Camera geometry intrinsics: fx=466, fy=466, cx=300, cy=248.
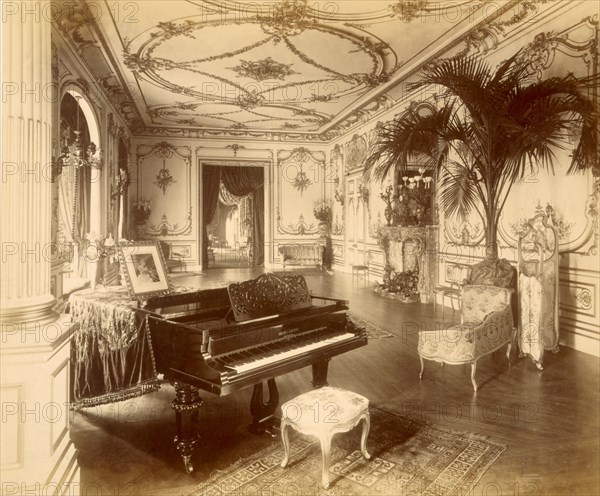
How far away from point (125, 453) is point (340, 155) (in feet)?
33.2

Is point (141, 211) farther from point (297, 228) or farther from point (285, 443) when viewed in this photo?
point (285, 443)

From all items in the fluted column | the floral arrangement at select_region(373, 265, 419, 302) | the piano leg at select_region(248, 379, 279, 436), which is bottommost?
the piano leg at select_region(248, 379, 279, 436)

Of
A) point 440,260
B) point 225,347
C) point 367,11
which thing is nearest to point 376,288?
point 440,260

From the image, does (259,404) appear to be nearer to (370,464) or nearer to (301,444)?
(301,444)

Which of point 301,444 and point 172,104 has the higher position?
point 172,104

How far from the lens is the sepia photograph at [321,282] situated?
2.11 metres

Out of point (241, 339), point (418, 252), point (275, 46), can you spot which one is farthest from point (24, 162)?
point (418, 252)

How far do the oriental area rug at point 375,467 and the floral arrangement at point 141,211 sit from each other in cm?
975

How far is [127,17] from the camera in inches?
220

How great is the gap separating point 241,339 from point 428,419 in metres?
1.47

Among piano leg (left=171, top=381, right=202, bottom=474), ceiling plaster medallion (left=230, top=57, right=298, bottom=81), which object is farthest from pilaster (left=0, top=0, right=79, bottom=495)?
ceiling plaster medallion (left=230, top=57, right=298, bottom=81)

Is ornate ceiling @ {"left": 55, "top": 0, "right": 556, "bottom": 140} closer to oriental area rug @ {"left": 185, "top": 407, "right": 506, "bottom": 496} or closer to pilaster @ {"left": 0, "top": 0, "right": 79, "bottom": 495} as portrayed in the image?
pilaster @ {"left": 0, "top": 0, "right": 79, "bottom": 495}

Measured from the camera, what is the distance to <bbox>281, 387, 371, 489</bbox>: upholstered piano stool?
2.26 meters

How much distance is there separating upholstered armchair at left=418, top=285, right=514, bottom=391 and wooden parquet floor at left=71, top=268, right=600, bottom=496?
0.22 metres
